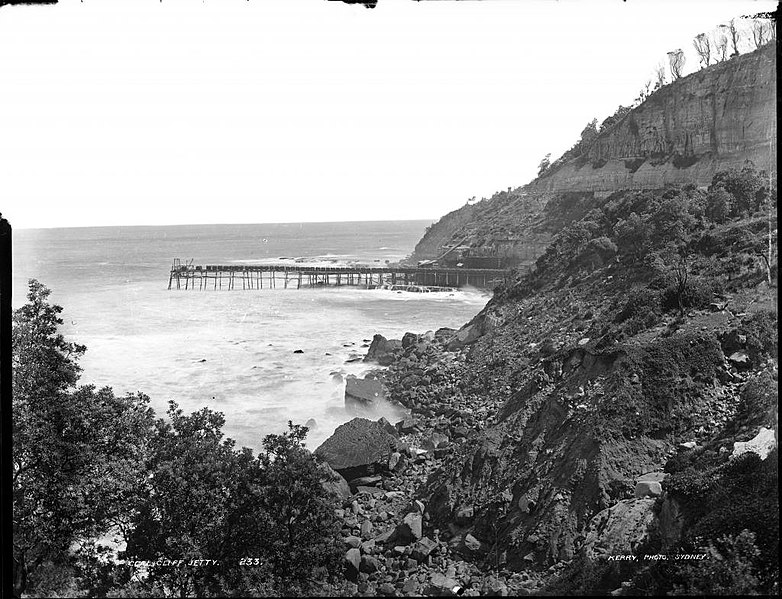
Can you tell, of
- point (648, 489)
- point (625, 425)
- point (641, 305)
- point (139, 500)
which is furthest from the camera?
point (641, 305)

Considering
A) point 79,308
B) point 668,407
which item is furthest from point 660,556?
point 79,308

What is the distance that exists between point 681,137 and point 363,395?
17480 mm

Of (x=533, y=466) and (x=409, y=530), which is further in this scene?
(x=533, y=466)

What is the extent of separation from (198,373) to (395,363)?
622 centimetres

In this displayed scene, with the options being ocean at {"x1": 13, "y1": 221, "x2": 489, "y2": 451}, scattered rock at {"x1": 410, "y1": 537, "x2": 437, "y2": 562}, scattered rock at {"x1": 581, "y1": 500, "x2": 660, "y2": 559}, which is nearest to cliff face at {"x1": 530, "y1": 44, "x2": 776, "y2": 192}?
ocean at {"x1": 13, "y1": 221, "x2": 489, "y2": 451}

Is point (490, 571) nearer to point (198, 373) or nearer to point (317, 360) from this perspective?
point (198, 373)

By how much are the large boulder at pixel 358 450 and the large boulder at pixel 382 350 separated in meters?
6.74

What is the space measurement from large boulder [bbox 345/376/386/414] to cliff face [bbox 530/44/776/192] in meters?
13.6

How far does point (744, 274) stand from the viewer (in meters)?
11.9

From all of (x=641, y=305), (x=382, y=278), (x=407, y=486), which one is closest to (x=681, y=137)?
(x=641, y=305)

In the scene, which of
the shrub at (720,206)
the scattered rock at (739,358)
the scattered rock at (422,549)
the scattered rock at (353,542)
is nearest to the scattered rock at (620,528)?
the scattered rock at (422,549)

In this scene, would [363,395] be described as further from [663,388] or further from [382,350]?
[663,388]

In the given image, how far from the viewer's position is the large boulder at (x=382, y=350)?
18.8 meters

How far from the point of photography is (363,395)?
1537 centimetres
